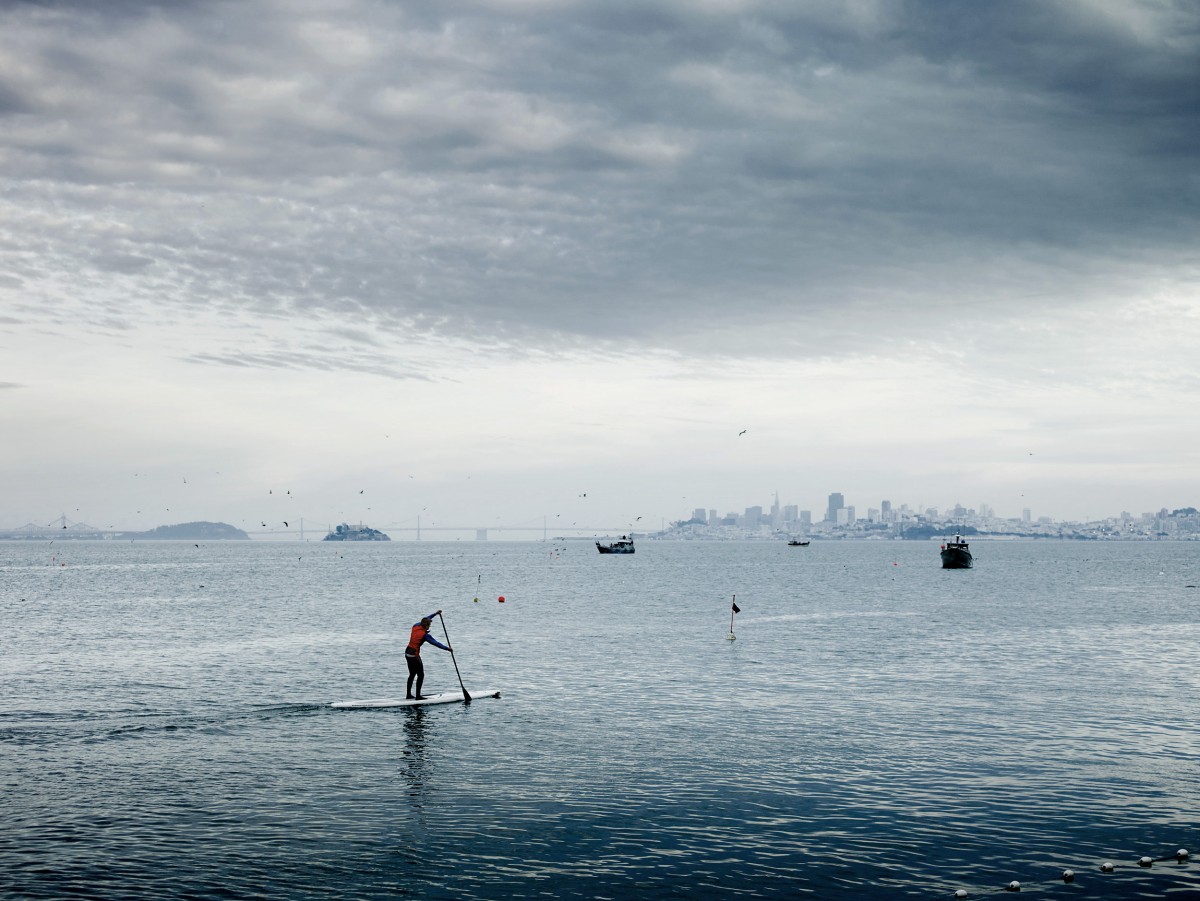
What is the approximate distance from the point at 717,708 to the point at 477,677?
14679mm

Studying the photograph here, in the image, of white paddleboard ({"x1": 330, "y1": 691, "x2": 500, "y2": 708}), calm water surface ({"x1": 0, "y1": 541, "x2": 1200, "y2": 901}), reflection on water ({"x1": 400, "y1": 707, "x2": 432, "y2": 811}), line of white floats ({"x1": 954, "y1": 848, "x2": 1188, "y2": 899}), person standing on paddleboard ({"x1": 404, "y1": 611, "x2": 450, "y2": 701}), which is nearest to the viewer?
line of white floats ({"x1": 954, "y1": 848, "x2": 1188, "y2": 899})

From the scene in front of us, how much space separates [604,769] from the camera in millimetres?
30375

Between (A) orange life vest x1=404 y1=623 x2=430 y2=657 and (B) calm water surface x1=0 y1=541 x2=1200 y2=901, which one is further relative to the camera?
(A) orange life vest x1=404 y1=623 x2=430 y2=657

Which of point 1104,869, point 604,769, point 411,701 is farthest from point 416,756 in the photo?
point 1104,869

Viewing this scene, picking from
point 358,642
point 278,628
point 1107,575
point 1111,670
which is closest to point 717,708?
point 1111,670

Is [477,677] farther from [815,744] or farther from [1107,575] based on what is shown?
[1107,575]

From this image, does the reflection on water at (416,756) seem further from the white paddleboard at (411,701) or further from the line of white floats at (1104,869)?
the line of white floats at (1104,869)

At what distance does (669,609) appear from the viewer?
10150cm

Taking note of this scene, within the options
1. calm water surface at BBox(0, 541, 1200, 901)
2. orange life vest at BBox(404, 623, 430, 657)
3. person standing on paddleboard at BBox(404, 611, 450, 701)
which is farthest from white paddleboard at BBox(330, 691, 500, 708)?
orange life vest at BBox(404, 623, 430, 657)

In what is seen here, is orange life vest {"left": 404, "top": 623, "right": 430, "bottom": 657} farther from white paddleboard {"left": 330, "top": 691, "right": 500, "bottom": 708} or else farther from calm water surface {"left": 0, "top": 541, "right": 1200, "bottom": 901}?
calm water surface {"left": 0, "top": 541, "right": 1200, "bottom": 901}

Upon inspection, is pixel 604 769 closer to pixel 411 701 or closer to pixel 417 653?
pixel 411 701

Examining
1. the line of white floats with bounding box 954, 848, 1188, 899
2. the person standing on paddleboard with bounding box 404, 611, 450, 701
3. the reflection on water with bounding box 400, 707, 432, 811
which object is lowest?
the reflection on water with bounding box 400, 707, 432, 811

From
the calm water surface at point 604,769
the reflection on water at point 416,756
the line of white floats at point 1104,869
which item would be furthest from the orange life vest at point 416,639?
the line of white floats at point 1104,869

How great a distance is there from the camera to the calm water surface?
842 inches
